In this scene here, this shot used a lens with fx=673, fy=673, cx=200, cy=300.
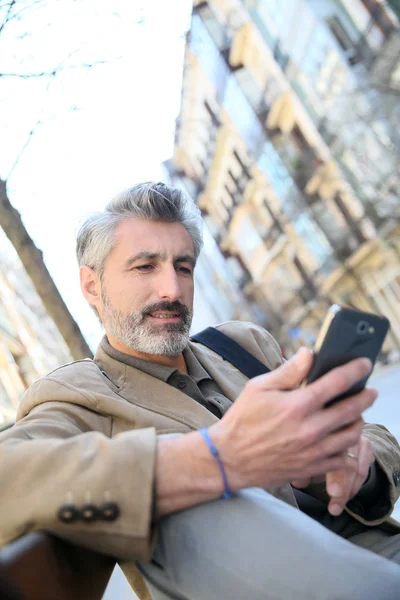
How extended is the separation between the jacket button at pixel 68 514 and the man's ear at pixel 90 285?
1.12 m

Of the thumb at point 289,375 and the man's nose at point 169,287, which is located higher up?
the man's nose at point 169,287

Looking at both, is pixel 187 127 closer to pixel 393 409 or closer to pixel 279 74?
pixel 279 74

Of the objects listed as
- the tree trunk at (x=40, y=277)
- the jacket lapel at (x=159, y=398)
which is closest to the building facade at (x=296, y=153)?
the tree trunk at (x=40, y=277)

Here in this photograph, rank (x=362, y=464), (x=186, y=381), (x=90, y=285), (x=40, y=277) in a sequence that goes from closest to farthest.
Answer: (x=362, y=464), (x=186, y=381), (x=90, y=285), (x=40, y=277)

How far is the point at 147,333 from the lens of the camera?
1.93m

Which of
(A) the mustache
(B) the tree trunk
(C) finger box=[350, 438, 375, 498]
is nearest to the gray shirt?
(A) the mustache

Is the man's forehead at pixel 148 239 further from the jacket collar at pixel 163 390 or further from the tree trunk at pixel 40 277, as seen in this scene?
the tree trunk at pixel 40 277

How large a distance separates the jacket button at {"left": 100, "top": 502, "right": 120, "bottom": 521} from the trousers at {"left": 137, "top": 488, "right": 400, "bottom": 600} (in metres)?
0.11

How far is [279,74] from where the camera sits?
20.6 m

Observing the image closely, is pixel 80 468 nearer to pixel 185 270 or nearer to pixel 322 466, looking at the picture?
→ pixel 322 466

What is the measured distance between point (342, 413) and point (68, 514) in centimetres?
49

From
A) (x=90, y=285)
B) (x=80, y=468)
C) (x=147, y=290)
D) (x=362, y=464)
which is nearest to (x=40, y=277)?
(x=90, y=285)

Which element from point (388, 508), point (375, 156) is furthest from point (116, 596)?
point (375, 156)

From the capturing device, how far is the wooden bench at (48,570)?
0.89 metres
